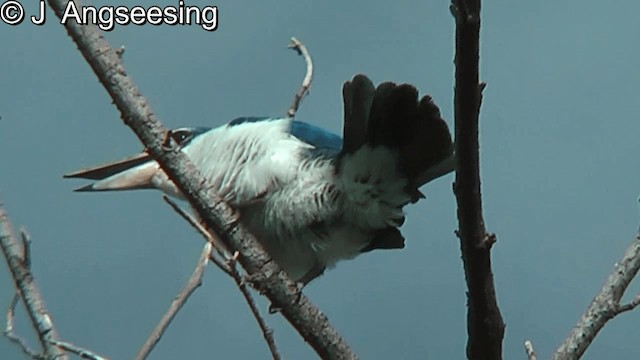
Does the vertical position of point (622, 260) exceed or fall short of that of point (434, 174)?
it falls short

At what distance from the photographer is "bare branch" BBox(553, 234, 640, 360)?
6.53 ft

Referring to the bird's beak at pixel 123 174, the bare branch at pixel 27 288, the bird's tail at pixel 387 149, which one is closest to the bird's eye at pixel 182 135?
the bird's beak at pixel 123 174

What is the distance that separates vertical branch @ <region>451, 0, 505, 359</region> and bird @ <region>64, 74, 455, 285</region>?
0.87 meters

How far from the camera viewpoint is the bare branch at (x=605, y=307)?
1991 millimetres

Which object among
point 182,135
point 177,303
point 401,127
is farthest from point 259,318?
point 182,135

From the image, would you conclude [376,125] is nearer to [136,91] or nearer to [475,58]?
[136,91]

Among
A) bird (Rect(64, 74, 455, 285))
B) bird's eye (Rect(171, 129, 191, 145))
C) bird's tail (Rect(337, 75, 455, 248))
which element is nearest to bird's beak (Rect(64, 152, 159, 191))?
bird's eye (Rect(171, 129, 191, 145))

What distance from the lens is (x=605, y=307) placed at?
204 centimetres

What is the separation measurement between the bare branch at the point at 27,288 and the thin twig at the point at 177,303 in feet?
0.48

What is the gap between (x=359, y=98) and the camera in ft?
8.81

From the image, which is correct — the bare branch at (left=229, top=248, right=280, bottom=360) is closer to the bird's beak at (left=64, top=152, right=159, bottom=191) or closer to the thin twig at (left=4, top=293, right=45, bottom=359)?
the thin twig at (left=4, top=293, right=45, bottom=359)

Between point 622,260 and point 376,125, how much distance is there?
0.83 meters

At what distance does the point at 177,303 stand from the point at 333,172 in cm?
95

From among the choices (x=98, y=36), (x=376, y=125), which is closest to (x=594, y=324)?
(x=376, y=125)
